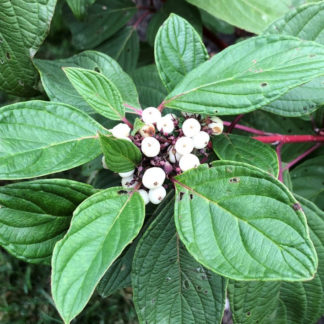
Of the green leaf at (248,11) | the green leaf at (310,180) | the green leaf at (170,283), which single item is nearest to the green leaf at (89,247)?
the green leaf at (170,283)

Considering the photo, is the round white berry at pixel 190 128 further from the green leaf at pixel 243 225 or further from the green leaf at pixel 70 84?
the green leaf at pixel 70 84

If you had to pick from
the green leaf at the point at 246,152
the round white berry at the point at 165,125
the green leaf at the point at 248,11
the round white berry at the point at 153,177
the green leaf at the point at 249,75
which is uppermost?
the green leaf at the point at 249,75

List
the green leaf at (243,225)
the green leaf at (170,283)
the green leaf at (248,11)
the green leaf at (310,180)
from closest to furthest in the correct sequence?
the green leaf at (243,225)
the green leaf at (170,283)
the green leaf at (248,11)
the green leaf at (310,180)

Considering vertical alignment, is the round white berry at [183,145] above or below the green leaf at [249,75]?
below

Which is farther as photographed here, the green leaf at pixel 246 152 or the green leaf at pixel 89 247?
the green leaf at pixel 246 152

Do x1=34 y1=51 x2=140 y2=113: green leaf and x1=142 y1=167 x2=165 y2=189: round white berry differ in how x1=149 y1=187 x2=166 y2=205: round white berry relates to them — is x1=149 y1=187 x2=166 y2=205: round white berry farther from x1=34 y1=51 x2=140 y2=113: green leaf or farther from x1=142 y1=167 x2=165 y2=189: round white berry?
x1=34 y1=51 x2=140 y2=113: green leaf

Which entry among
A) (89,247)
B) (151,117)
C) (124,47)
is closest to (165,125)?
(151,117)
